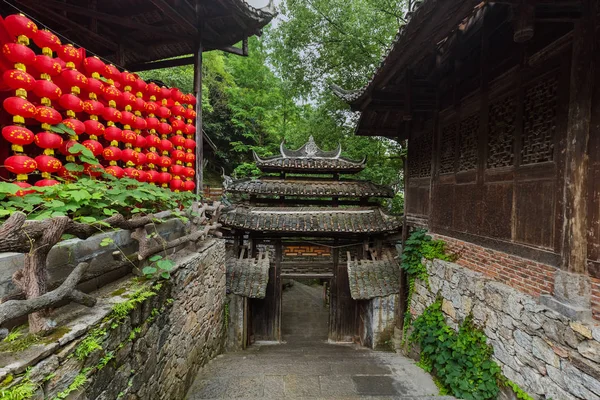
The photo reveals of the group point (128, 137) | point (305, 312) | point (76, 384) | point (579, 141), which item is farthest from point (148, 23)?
point (305, 312)

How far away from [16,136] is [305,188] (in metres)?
6.76

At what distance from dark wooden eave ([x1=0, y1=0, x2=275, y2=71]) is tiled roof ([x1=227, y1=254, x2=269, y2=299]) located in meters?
5.71

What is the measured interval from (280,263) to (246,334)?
225 cm

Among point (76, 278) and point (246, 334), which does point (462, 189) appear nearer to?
point (76, 278)

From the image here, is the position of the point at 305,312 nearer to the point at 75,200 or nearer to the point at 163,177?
the point at 163,177

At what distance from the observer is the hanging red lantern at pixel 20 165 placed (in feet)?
9.05

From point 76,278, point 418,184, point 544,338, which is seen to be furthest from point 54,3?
point 544,338

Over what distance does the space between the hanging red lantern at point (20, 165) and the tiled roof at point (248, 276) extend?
5.45m

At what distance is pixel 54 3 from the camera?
14.8 feet

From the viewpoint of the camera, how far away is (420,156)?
713cm

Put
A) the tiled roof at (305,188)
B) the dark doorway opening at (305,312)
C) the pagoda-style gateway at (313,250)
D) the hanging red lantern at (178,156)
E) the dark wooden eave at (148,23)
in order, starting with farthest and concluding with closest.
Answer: the dark doorway opening at (305,312) < the tiled roof at (305,188) < the pagoda-style gateway at (313,250) < the hanging red lantern at (178,156) < the dark wooden eave at (148,23)

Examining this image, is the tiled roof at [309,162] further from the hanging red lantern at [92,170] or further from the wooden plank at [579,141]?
the wooden plank at [579,141]

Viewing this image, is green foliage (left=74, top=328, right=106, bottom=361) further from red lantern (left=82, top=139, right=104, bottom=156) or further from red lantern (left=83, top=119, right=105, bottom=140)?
red lantern (left=83, top=119, right=105, bottom=140)

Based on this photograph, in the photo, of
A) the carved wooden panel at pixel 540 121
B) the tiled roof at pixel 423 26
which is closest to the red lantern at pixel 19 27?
the tiled roof at pixel 423 26
